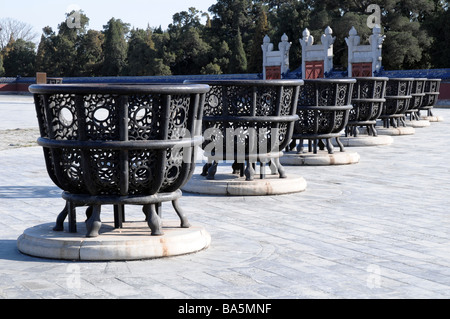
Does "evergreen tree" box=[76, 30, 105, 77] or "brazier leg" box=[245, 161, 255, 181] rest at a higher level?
"brazier leg" box=[245, 161, 255, 181]

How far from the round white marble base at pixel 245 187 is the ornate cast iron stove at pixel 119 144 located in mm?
2212

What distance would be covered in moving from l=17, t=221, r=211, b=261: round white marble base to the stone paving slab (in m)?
0.05

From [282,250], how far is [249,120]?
2.39 meters

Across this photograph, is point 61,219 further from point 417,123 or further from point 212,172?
point 417,123

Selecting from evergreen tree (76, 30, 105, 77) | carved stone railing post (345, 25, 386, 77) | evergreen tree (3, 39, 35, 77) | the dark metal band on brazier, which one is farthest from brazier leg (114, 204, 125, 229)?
A: evergreen tree (3, 39, 35, 77)

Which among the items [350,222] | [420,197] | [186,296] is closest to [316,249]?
[350,222]

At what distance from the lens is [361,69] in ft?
107

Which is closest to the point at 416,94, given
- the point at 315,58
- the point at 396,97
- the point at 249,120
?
the point at 396,97

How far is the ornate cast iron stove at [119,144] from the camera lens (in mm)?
4176

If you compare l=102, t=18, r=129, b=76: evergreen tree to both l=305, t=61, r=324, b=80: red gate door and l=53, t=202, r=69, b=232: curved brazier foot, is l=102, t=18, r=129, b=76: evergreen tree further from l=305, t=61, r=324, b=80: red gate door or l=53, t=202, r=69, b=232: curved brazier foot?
l=53, t=202, r=69, b=232: curved brazier foot

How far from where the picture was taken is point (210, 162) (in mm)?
7230

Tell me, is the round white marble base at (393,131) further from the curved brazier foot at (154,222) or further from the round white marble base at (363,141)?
the curved brazier foot at (154,222)

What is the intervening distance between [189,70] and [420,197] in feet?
134

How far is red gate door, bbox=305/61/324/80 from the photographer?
114ft
